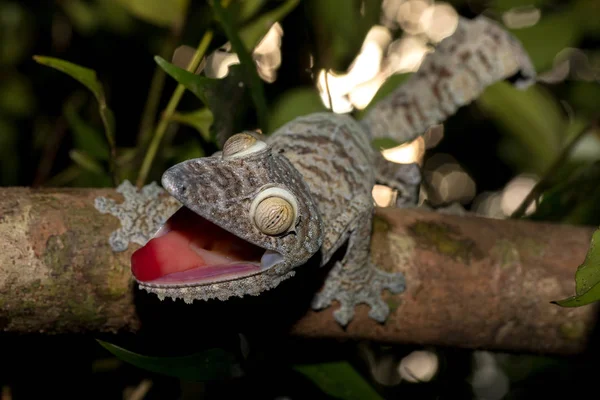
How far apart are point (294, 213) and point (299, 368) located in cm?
75

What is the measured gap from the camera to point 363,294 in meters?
2.40

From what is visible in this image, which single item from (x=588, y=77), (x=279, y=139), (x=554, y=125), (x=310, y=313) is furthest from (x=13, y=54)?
(x=588, y=77)

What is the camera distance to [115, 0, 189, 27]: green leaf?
8.59ft

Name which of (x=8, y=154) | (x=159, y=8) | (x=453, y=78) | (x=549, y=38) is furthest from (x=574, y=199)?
(x=8, y=154)

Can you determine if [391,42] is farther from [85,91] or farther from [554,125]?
[85,91]

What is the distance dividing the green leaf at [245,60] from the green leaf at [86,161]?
0.80 meters

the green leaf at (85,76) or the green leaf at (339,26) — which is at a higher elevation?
the green leaf at (85,76)

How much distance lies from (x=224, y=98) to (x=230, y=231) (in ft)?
1.95

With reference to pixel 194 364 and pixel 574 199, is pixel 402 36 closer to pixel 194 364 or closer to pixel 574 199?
pixel 574 199

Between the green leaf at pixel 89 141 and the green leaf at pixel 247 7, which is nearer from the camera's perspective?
the green leaf at pixel 247 7

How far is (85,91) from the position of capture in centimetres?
397

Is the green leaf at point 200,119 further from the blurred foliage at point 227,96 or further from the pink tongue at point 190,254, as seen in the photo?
the pink tongue at point 190,254

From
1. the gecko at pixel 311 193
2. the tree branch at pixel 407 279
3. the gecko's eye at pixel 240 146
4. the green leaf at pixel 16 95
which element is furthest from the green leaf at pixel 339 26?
the green leaf at pixel 16 95

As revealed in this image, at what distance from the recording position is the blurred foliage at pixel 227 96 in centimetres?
236
